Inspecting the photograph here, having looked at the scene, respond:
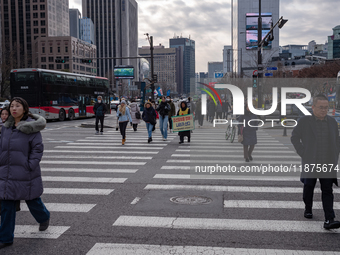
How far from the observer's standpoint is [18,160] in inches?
206

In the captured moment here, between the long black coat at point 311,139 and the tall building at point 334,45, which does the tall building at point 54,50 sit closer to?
the tall building at point 334,45

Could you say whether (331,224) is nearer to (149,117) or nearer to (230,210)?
(230,210)

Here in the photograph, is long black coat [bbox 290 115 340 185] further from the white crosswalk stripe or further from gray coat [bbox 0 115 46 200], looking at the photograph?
gray coat [bbox 0 115 46 200]

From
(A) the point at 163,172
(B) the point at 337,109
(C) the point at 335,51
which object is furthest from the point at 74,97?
(C) the point at 335,51

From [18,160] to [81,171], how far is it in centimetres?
553

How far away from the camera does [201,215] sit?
6527 millimetres

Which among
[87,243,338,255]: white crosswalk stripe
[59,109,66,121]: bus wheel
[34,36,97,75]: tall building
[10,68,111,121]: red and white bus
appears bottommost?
[87,243,338,255]: white crosswalk stripe

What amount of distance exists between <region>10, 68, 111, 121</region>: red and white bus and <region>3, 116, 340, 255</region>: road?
21.5 meters

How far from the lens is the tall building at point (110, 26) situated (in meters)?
187

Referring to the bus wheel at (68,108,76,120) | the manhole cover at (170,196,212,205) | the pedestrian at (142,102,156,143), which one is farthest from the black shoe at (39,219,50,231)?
the bus wheel at (68,108,76,120)

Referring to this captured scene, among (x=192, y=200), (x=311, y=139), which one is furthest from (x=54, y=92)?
(x=311, y=139)

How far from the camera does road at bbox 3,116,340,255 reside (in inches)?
204

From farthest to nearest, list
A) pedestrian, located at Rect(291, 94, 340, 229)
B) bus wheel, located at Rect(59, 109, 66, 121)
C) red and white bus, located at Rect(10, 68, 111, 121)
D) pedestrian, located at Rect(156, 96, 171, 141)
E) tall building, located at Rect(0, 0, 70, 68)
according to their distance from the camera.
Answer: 1. tall building, located at Rect(0, 0, 70, 68)
2. bus wheel, located at Rect(59, 109, 66, 121)
3. red and white bus, located at Rect(10, 68, 111, 121)
4. pedestrian, located at Rect(156, 96, 171, 141)
5. pedestrian, located at Rect(291, 94, 340, 229)

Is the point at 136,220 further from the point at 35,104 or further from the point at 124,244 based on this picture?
the point at 35,104
